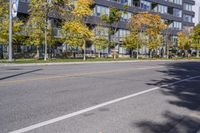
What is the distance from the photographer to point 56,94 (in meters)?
12.6

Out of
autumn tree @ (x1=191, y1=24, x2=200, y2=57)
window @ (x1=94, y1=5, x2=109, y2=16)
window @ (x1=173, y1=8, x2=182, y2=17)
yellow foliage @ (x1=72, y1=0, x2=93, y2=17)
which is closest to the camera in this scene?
yellow foliage @ (x1=72, y1=0, x2=93, y2=17)

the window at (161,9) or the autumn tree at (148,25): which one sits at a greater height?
the window at (161,9)

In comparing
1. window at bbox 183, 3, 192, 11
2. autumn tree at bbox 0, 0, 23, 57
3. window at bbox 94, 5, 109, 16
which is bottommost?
autumn tree at bbox 0, 0, 23, 57

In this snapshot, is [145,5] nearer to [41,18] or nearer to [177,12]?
[177,12]

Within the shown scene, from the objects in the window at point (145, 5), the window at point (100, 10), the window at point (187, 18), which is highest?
the window at point (145, 5)

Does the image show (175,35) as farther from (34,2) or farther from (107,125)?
(107,125)

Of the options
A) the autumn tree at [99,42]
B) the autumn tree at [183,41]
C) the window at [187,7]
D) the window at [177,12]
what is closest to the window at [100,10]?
the autumn tree at [99,42]

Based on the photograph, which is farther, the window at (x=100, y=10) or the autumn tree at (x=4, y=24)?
the window at (x=100, y=10)

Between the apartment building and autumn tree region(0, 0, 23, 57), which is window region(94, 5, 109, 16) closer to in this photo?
the apartment building

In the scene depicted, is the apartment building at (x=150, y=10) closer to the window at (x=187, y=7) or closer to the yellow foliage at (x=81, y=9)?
the window at (x=187, y=7)

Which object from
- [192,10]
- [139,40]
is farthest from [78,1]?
[192,10]

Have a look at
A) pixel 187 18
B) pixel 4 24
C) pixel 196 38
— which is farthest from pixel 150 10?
pixel 4 24

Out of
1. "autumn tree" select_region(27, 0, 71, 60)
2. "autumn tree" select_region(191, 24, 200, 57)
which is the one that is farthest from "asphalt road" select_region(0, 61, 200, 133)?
"autumn tree" select_region(191, 24, 200, 57)

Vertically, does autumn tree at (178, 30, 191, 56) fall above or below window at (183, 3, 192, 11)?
below
